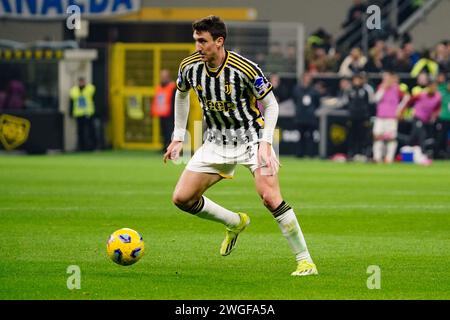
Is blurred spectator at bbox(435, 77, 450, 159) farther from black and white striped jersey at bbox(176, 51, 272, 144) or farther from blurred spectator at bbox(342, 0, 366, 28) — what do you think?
black and white striped jersey at bbox(176, 51, 272, 144)

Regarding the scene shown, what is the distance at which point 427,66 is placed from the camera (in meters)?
29.6

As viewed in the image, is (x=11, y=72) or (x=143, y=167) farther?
(x=11, y=72)

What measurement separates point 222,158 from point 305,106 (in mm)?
18411

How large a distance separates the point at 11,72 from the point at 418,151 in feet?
37.1

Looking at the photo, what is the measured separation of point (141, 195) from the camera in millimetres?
18078

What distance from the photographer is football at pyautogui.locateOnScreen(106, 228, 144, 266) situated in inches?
402

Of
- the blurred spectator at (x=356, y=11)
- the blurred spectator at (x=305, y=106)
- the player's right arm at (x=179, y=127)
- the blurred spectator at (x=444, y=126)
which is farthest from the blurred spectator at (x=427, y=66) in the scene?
the player's right arm at (x=179, y=127)

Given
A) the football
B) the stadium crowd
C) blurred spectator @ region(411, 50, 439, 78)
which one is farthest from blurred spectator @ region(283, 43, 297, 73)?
the football

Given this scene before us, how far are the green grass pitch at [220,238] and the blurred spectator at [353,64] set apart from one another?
24.1 ft

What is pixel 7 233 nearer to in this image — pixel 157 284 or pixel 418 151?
pixel 157 284

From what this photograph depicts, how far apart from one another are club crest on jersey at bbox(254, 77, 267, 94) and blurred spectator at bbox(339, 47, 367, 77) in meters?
19.9

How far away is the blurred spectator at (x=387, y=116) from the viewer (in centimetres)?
2758

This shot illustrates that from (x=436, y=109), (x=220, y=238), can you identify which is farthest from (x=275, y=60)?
(x=220, y=238)
